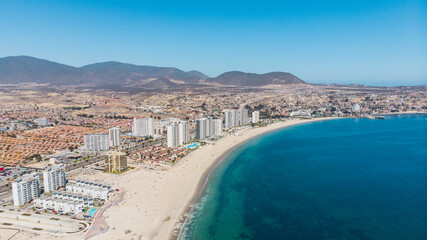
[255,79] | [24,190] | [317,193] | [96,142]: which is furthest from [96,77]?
[317,193]

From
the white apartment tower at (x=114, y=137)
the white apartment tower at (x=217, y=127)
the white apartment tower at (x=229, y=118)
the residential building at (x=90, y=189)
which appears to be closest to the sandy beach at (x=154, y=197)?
the residential building at (x=90, y=189)

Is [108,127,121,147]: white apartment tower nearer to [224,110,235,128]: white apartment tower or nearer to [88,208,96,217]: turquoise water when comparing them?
[88,208,96,217]: turquoise water

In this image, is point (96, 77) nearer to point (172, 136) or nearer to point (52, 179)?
point (172, 136)

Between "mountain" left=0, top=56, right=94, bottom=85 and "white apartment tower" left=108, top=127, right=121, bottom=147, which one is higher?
"mountain" left=0, top=56, right=94, bottom=85

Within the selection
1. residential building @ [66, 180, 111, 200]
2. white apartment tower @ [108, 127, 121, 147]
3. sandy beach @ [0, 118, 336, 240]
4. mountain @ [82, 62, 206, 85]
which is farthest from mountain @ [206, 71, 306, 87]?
residential building @ [66, 180, 111, 200]

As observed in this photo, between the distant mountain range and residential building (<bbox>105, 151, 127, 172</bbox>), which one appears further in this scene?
the distant mountain range

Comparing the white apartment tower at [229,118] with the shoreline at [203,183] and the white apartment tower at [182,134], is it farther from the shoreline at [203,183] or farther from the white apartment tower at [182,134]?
the white apartment tower at [182,134]

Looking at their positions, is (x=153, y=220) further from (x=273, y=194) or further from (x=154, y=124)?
(x=154, y=124)
